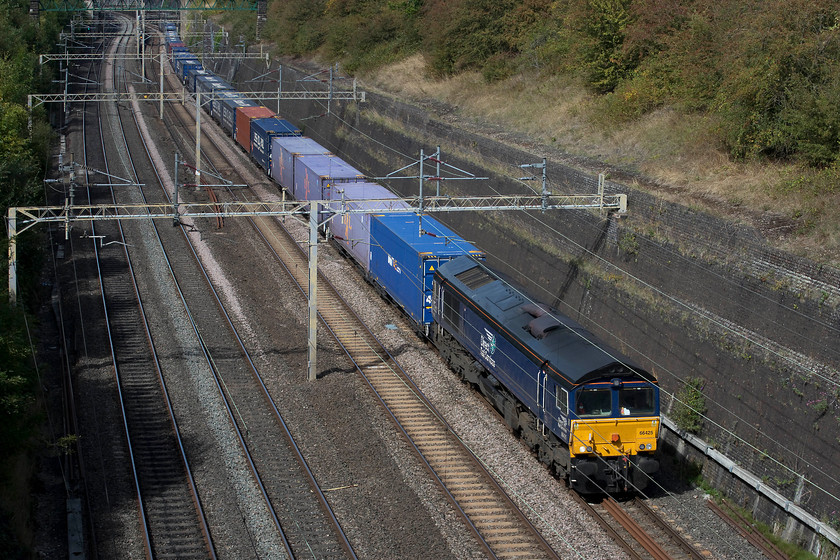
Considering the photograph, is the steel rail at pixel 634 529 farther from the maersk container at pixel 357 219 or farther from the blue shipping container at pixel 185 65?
the blue shipping container at pixel 185 65

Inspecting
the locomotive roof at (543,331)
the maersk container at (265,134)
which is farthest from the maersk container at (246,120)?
the locomotive roof at (543,331)

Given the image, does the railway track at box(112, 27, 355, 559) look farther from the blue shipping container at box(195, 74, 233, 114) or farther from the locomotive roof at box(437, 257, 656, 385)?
the blue shipping container at box(195, 74, 233, 114)

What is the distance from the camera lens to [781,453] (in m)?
17.8

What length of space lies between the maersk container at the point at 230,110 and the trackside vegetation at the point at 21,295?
11001 millimetres

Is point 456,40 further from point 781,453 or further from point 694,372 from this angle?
point 781,453

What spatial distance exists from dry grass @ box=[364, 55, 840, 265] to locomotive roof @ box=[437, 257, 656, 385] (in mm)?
5108

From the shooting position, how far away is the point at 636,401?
17.2 metres

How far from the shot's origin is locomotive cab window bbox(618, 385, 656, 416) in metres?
17.1

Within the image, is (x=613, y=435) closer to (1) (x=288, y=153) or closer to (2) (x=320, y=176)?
(2) (x=320, y=176)

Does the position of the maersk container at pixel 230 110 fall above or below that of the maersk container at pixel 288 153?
above

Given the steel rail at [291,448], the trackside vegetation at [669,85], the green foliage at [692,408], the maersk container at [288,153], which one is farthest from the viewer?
the maersk container at [288,153]

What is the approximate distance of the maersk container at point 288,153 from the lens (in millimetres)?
39406

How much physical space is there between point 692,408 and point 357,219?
47.9 ft

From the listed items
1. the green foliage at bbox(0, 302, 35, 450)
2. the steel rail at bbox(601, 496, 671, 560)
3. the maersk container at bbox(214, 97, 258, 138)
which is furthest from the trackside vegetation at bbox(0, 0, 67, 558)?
the maersk container at bbox(214, 97, 258, 138)
